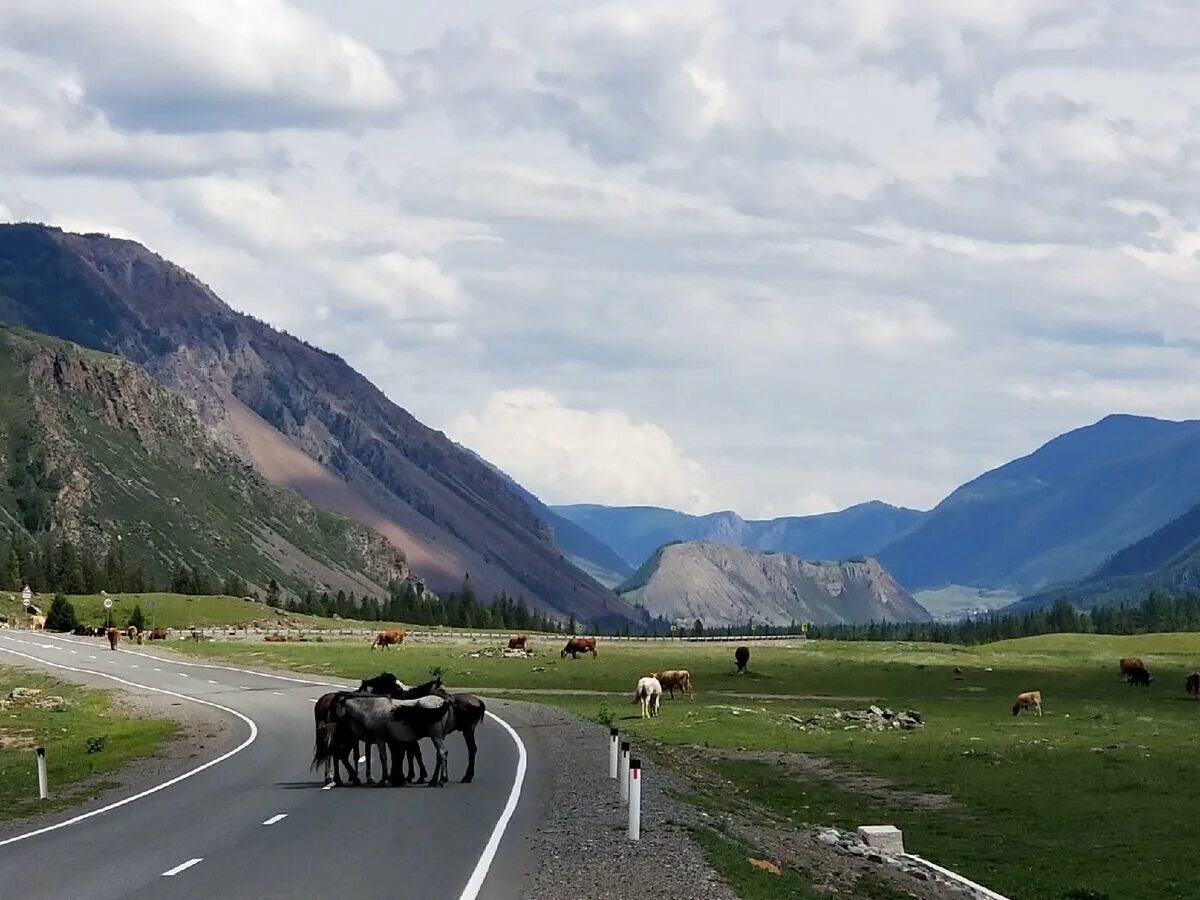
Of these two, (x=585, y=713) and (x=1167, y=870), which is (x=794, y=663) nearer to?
(x=585, y=713)

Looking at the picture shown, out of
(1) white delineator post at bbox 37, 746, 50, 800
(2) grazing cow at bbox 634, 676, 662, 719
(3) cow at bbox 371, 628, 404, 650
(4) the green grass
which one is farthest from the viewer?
(3) cow at bbox 371, 628, 404, 650

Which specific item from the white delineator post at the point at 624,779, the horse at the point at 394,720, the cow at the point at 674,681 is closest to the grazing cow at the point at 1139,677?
the cow at the point at 674,681

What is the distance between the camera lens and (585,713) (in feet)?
221

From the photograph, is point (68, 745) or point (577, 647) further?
point (577, 647)

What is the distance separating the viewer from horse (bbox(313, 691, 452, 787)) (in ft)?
127

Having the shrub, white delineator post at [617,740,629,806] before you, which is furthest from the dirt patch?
the shrub

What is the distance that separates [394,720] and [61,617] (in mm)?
133739

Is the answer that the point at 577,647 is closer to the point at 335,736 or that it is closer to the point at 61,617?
the point at 61,617

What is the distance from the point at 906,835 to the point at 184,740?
27.0 m

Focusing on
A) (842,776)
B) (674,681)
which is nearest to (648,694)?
(674,681)

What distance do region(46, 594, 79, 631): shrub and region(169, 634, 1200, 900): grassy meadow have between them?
50.1 m

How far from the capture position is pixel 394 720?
38.9m

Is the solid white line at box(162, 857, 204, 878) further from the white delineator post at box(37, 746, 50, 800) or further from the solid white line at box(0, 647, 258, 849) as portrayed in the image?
the white delineator post at box(37, 746, 50, 800)

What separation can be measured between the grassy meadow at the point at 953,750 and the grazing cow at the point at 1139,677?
80 centimetres
